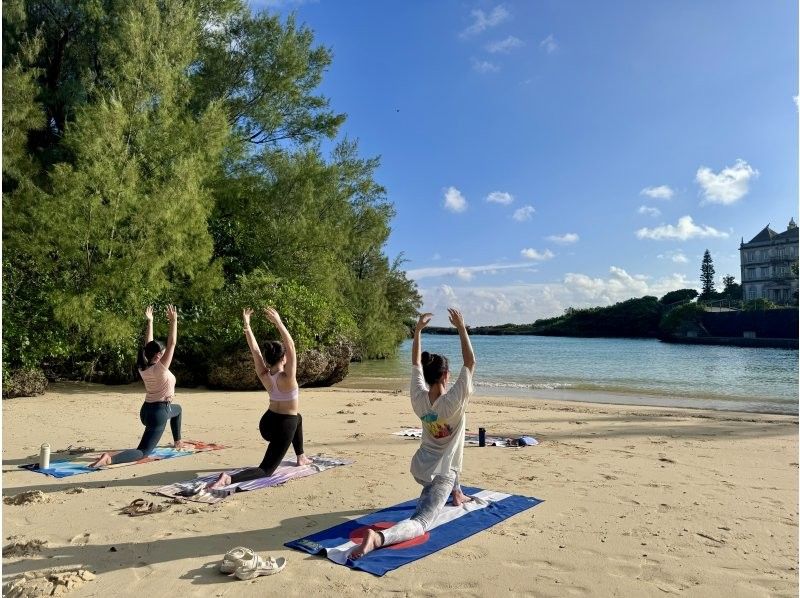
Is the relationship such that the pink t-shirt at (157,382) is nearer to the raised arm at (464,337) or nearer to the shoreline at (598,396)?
the raised arm at (464,337)

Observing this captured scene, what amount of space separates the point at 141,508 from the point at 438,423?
2.81m

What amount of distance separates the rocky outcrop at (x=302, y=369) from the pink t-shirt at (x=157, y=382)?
375 inches

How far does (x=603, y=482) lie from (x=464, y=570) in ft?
9.72

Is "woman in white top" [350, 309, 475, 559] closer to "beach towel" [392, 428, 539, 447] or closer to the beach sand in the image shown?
the beach sand

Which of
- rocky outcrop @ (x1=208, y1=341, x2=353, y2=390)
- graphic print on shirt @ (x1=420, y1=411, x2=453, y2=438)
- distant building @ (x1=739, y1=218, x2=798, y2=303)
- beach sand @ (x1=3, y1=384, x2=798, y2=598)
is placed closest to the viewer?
beach sand @ (x1=3, y1=384, x2=798, y2=598)

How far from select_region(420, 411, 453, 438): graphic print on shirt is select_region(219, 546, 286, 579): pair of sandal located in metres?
1.52

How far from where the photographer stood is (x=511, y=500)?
541 centimetres

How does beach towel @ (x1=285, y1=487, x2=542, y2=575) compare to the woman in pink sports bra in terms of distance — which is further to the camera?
the woman in pink sports bra

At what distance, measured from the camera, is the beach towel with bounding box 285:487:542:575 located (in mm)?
4004

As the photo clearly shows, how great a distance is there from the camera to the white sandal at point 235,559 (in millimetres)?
3793

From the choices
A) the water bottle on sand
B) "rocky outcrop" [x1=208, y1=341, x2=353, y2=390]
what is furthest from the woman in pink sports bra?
"rocky outcrop" [x1=208, y1=341, x2=353, y2=390]

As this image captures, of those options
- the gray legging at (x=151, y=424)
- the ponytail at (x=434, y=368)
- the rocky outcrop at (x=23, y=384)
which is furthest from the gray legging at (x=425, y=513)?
the rocky outcrop at (x=23, y=384)

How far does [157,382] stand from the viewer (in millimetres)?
7109

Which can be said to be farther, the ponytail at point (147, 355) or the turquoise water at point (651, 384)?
the turquoise water at point (651, 384)
